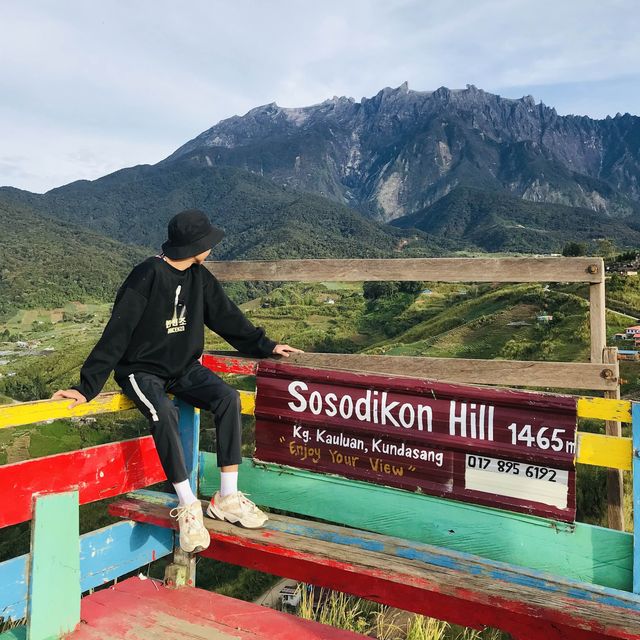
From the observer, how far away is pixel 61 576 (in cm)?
210

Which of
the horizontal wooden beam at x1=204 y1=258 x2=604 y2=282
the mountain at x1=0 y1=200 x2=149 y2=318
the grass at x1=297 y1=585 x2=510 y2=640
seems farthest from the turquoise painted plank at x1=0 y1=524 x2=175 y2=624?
the mountain at x1=0 y1=200 x2=149 y2=318

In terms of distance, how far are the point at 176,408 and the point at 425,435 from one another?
132 centimetres

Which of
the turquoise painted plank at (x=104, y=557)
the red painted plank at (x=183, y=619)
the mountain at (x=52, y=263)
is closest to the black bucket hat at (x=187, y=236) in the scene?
the turquoise painted plank at (x=104, y=557)

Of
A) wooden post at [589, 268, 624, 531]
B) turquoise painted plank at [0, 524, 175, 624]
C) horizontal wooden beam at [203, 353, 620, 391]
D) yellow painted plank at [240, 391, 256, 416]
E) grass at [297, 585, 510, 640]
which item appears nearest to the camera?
turquoise painted plank at [0, 524, 175, 624]

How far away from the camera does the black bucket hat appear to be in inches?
125

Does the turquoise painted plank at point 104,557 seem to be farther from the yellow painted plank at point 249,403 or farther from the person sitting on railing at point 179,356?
the yellow painted plank at point 249,403

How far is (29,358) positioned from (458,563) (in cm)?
8119

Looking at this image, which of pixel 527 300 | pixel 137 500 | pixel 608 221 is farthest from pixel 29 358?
pixel 608 221

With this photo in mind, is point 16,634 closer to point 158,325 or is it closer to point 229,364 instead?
point 158,325

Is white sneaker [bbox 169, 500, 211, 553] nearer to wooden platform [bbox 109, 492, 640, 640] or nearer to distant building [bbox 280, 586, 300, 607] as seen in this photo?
wooden platform [bbox 109, 492, 640, 640]

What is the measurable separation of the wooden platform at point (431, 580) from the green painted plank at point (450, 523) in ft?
0.87

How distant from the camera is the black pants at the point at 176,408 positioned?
2.90 m

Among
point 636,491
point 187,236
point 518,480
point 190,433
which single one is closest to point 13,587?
point 190,433

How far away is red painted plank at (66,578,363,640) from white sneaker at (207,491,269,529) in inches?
14.0
